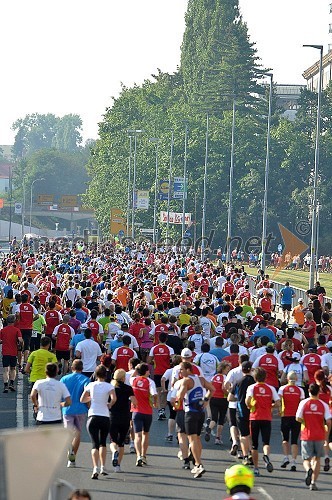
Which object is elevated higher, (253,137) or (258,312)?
(253,137)

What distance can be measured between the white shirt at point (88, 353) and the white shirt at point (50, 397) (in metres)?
4.25

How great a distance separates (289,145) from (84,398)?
269ft

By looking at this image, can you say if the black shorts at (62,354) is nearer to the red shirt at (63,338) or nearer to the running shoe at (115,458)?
the red shirt at (63,338)

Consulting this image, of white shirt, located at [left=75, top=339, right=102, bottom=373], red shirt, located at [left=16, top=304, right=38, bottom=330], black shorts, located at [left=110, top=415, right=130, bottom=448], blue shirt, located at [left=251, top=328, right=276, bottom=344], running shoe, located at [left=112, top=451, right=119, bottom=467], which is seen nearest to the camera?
black shorts, located at [left=110, top=415, right=130, bottom=448]

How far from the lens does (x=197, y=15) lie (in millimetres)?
118500

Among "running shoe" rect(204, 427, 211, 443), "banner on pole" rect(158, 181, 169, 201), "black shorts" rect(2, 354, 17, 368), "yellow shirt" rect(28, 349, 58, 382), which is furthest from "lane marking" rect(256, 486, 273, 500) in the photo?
"banner on pole" rect(158, 181, 169, 201)

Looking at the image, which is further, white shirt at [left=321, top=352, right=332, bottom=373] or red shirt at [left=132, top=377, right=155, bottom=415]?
white shirt at [left=321, top=352, right=332, bottom=373]

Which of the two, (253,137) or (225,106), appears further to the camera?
(225,106)

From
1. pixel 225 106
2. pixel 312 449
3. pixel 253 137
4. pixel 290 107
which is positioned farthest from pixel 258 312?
pixel 290 107

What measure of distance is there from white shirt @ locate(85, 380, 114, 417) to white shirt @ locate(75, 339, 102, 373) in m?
4.25

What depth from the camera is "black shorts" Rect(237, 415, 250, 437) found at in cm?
1502

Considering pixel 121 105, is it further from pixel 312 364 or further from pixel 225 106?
pixel 312 364

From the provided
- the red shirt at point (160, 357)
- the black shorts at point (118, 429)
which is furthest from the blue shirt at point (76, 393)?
the red shirt at point (160, 357)

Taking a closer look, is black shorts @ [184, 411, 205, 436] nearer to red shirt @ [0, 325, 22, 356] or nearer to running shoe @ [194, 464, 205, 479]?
running shoe @ [194, 464, 205, 479]
